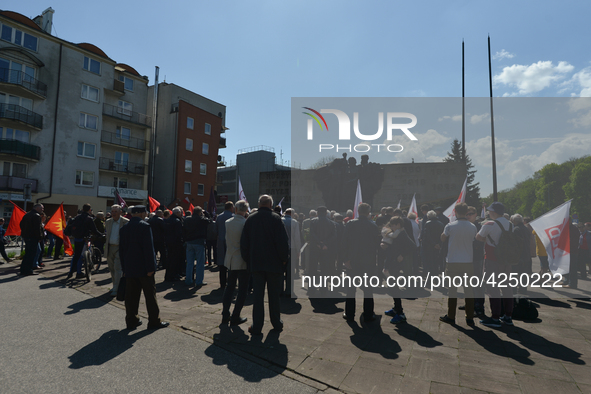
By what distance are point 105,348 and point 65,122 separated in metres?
32.6

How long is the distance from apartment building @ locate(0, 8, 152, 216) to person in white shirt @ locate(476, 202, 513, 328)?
31.5m

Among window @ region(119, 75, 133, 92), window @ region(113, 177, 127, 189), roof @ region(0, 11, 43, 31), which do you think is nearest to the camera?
roof @ region(0, 11, 43, 31)

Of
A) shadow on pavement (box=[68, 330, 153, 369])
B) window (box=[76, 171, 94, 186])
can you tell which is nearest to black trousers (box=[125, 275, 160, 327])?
shadow on pavement (box=[68, 330, 153, 369])

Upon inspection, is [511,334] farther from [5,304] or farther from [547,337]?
[5,304]

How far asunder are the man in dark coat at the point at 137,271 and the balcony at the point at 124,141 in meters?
33.0

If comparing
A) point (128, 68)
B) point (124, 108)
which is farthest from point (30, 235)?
point (128, 68)

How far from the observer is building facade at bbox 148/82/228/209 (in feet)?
130

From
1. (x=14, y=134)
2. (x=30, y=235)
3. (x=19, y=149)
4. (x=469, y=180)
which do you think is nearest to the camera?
(x=30, y=235)

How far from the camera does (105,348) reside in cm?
420

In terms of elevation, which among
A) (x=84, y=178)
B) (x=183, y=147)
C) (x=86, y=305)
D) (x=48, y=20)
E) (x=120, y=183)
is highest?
(x=48, y=20)

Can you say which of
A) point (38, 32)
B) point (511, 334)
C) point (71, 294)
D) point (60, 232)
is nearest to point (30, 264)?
point (60, 232)

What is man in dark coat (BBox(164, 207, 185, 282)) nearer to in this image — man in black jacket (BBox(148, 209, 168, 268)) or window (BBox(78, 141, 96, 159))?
man in black jacket (BBox(148, 209, 168, 268))

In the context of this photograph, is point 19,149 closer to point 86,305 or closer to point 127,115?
point 127,115

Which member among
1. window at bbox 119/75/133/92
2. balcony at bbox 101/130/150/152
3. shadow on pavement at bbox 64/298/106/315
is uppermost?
window at bbox 119/75/133/92
